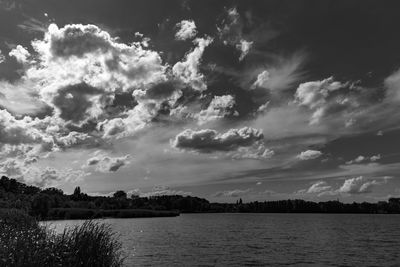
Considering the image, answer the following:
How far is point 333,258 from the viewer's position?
56.1 m

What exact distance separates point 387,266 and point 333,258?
7.92 metres

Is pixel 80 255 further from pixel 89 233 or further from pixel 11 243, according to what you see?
pixel 11 243

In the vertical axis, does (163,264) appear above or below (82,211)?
below

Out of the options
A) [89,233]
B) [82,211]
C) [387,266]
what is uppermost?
[82,211]

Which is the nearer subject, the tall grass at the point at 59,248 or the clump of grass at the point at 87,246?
the tall grass at the point at 59,248

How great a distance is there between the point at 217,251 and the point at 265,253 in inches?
288

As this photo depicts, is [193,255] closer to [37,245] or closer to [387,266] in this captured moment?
[387,266]

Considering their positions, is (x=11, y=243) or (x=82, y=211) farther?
(x=82, y=211)

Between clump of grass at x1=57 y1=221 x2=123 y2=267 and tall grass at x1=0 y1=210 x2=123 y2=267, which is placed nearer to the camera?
tall grass at x1=0 y1=210 x2=123 y2=267

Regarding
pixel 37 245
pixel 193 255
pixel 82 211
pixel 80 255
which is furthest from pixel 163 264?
pixel 82 211

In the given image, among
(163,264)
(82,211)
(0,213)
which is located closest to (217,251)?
(163,264)

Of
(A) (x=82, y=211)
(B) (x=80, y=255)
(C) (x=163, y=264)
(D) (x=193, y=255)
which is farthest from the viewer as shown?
(A) (x=82, y=211)

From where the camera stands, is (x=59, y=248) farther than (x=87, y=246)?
No

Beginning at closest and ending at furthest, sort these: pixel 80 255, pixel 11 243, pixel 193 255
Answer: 1. pixel 11 243
2. pixel 80 255
3. pixel 193 255
